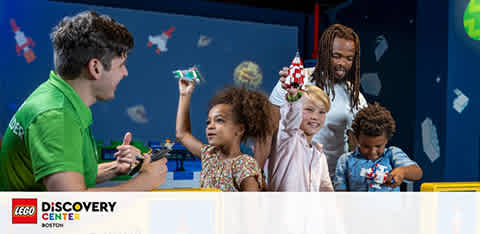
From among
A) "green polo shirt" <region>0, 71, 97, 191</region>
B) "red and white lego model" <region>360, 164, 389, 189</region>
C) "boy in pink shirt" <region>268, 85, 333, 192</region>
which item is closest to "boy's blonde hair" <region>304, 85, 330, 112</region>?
"boy in pink shirt" <region>268, 85, 333, 192</region>

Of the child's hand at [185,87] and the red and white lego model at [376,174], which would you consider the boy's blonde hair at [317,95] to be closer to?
the red and white lego model at [376,174]

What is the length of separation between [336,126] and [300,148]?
0.27 m

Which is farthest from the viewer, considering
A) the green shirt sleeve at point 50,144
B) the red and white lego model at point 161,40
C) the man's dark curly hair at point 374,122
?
the man's dark curly hair at point 374,122

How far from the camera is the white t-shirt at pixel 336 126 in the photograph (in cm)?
222

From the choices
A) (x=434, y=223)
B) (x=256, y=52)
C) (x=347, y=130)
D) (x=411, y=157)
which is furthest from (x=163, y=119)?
(x=434, y=223)

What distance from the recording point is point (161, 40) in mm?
2059

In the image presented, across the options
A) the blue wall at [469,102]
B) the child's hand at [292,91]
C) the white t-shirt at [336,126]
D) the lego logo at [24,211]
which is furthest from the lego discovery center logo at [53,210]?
the blue wall at [469,102]

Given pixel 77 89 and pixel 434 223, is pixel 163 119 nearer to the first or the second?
pixel 77 89

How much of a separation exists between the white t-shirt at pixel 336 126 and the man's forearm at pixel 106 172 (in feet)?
3.60

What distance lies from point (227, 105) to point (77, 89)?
2.46 feet

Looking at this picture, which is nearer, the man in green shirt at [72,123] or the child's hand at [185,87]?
the man in green shirt at [72,123]

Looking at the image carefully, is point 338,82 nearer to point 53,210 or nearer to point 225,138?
point 225,138

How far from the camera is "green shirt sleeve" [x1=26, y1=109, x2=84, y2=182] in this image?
66.1 inches

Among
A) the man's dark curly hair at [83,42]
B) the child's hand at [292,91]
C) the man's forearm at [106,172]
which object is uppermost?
the man's dark curly hair at [83,42]
